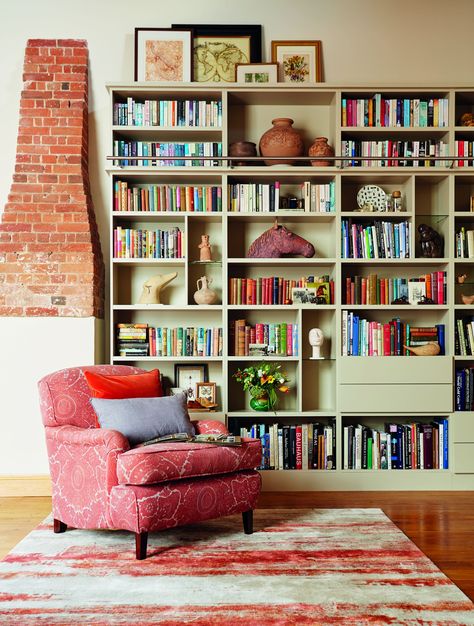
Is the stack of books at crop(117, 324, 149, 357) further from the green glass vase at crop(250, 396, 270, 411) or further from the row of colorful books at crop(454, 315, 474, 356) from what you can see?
the row of colorful books at crop(454, 315, 474, 356)

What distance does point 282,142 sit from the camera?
15.4 feet

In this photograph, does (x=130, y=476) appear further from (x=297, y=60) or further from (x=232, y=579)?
(x=297, y=60)

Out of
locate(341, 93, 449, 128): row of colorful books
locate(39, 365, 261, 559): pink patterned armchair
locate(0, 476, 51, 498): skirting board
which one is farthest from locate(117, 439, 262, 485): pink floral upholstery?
locate(341, 93, 449, 128): row of colorful books

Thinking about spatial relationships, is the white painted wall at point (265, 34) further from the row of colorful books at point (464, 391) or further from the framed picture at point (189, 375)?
the row of colorful books at point (464, 391)

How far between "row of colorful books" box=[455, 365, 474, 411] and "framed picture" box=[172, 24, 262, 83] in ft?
8.95

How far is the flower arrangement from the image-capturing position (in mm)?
4590

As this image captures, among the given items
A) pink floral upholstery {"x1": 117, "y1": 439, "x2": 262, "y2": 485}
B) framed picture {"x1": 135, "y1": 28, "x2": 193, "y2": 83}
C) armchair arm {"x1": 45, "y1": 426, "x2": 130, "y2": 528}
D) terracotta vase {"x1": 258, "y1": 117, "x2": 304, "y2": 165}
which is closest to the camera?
pink floral upholstery {"x1": 117, "y1": 439, "x2": 262, "y2": 485}

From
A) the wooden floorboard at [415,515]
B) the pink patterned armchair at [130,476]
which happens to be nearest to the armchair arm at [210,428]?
the pink patterned armchair at [130,476]

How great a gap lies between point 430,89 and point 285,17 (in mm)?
1250

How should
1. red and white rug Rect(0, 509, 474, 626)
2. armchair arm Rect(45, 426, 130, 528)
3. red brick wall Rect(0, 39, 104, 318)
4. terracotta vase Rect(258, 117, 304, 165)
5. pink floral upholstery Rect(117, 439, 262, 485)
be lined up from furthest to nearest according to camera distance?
terracotta vase Rect(258, 117, 304, 165), red brick wall Rect(0, 39, 104, 318), armchair arm Rect(45, 426, 130, 528), pink floral upholstery Rect(117, 439, 262, 485), red and white rug Rect(0, 509, 474, 626)

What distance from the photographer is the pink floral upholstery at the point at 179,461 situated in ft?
9.89

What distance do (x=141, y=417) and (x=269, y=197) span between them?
79.5 inches

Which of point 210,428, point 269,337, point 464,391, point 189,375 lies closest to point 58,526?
point 210,428

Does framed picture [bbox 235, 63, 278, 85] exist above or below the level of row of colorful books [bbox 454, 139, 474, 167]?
above
